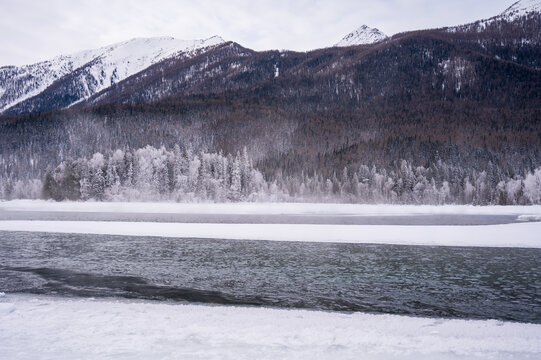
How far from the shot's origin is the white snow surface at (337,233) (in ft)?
90.6

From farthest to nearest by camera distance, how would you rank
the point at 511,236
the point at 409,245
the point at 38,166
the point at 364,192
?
the point at 38,166 < the point at 364,192 < the point at 511,236 < the point at 409,245

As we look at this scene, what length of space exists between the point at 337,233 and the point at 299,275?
47.8 ft

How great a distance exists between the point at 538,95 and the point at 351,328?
222 m

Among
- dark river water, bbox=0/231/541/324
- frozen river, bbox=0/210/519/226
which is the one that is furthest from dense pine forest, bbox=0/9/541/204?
dark river water, bbox=0/231/541/324

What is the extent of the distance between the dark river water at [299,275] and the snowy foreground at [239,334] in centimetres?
157

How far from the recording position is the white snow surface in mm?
27625

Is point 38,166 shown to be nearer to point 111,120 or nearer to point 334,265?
point 111,120

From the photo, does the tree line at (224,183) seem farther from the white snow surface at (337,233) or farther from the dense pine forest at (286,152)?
the white snow surface at (337,233)

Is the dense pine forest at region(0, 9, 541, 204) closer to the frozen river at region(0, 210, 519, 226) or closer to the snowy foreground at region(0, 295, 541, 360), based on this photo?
Result: the frozen river at region(0, 210, 519, 226)

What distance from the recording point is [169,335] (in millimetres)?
9023

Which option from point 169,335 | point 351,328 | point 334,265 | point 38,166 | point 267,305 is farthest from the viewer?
point 38,166

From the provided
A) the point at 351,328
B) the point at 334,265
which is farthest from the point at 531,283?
the point at 351,328

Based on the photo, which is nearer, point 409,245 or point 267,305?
point 267,305

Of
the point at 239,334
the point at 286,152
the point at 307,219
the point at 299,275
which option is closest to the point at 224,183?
the point at 307,219
